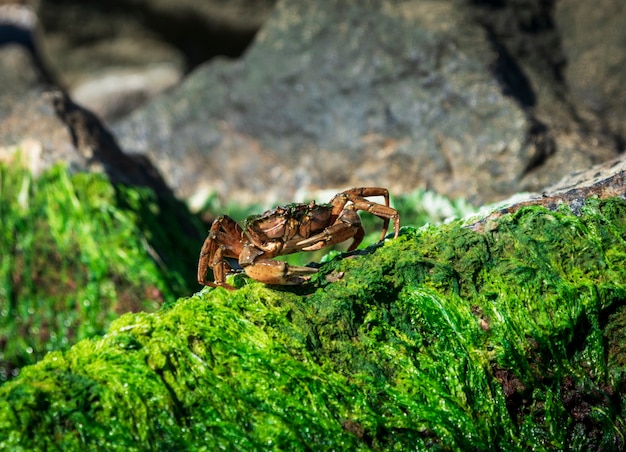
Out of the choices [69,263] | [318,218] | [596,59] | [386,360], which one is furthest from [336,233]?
[596,59]

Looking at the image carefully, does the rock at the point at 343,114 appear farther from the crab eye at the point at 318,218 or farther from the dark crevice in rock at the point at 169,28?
the crab eye at the point at 318,218

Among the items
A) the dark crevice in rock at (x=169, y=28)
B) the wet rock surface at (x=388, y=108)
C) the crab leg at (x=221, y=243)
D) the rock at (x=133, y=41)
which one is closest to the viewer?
the crab leg at (x=221, y=243)

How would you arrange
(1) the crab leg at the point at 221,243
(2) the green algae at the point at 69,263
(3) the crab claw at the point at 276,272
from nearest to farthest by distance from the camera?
(3) the crab claw at the point at 276,272 → (1) the crab leg at the point at 221,243 → (2) the green algae at the point at 69,263

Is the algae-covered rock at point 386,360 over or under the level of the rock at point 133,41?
under

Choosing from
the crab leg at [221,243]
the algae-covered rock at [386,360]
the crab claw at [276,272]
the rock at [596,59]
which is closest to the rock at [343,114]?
the rock at [596,59]

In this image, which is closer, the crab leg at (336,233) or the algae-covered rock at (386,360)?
the algae-covered rock at (386,360)

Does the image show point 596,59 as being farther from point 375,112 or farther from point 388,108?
point 375,112

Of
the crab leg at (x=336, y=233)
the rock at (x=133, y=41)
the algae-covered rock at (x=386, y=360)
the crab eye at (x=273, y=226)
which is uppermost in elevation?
the rock at (x=133, y=41)
